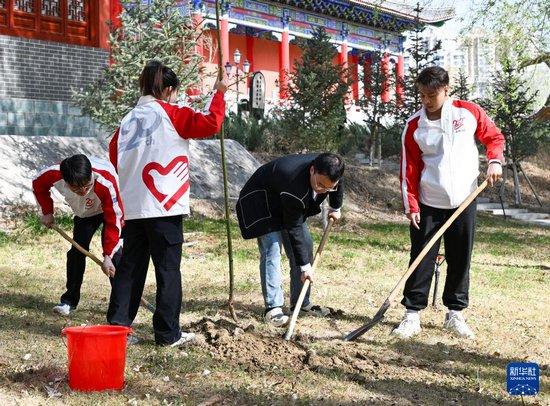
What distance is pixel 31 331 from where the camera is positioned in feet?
18.6

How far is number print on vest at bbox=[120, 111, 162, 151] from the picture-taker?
4.92 metres

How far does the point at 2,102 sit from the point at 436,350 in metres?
10.8

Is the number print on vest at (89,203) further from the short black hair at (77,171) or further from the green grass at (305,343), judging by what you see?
the green grass at (305,343)

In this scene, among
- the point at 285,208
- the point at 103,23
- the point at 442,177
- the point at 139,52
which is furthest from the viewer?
the point at 103,23

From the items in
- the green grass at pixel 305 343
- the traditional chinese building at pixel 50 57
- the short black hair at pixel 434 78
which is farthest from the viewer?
the traditional chinese building at pixel 50 57

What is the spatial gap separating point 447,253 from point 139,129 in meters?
2.42

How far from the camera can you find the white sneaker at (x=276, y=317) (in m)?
6.00

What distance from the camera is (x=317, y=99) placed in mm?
15227

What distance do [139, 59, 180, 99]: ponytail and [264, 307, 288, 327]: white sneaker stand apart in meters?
1.89

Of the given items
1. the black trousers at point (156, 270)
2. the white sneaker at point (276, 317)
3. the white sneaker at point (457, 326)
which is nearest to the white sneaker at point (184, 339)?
the black trousers at point (156, 270)

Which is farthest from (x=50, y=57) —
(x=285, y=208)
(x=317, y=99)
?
(x=285, y=208)

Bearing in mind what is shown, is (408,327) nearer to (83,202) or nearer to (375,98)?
(83,202)

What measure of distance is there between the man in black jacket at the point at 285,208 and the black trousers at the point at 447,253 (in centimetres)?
63

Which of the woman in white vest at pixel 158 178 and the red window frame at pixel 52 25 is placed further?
the red window frame at pixel 52 25
